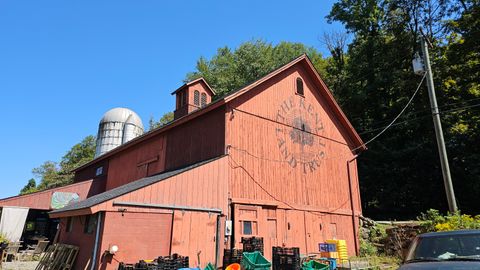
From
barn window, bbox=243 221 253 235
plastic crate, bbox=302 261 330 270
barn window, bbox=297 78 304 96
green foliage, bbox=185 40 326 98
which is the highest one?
green foliage, bbox=185 40 326 98

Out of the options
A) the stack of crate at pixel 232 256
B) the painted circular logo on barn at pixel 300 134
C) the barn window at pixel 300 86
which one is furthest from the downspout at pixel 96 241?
the barn window at pixel 300 86

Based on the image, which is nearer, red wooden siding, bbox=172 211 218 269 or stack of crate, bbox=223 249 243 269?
red wooden siding, bbox=172 211 218 269

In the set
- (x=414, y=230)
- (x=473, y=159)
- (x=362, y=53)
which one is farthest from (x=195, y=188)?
(x=362, y=53)

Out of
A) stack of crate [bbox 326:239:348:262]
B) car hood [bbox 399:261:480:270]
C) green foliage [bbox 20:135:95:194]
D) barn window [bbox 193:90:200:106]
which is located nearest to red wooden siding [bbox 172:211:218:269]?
stack of crate [bbox 326:239:348:262]

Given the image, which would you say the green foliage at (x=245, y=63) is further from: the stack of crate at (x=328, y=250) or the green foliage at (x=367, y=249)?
the stack of crate at (x=328, y=250)

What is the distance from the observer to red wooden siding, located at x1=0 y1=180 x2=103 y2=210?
18.0 meters

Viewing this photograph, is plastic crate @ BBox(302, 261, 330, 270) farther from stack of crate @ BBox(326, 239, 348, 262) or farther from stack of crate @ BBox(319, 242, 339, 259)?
stack of crate @ BBox(326, 239, 348, 262)

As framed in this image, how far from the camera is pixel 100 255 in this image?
29.3 feet

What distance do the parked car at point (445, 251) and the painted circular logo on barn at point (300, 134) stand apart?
904 centimetres

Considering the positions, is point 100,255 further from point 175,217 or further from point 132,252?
point 175,217

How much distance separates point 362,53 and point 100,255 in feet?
88.5

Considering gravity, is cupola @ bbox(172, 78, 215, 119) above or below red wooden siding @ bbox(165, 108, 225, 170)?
above

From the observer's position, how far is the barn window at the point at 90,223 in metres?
9.95

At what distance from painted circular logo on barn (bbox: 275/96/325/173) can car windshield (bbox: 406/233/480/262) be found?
9.05 metres
